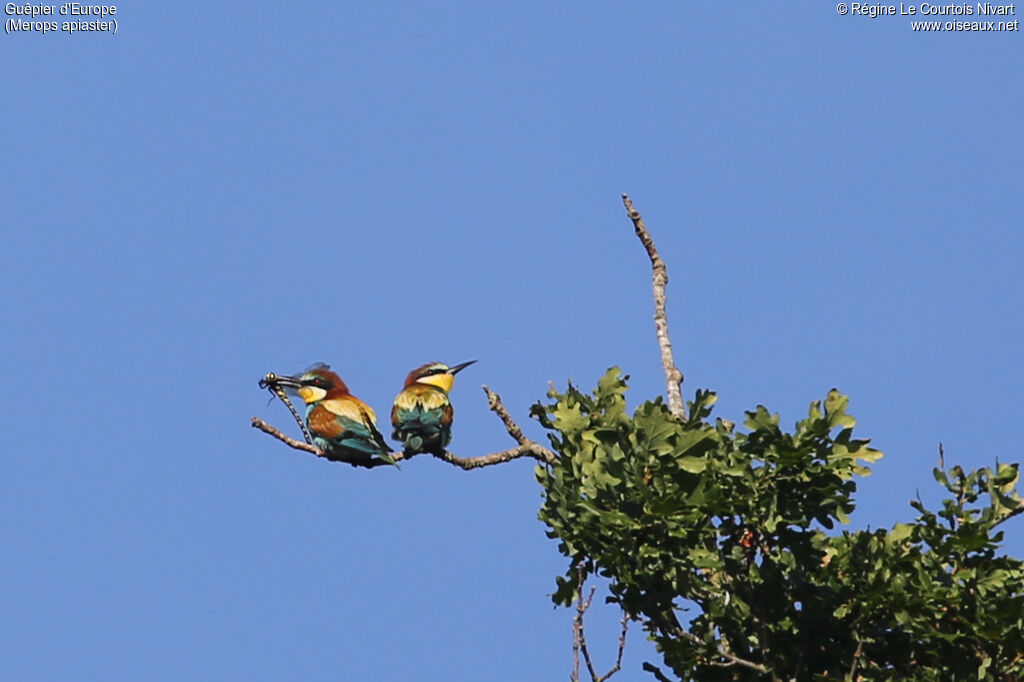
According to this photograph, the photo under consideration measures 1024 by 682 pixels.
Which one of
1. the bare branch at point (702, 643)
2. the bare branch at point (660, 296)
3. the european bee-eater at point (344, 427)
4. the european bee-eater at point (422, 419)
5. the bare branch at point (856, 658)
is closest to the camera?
the bare branch at point (856, 658)

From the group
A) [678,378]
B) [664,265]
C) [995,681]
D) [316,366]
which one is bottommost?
[995,681]

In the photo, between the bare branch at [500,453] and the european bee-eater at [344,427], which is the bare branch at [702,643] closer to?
the bare branch at [500,453]

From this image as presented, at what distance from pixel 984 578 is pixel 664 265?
3703 millimetres

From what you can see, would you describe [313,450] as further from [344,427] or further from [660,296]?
[660,296]

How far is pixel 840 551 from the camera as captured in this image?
8.91 m

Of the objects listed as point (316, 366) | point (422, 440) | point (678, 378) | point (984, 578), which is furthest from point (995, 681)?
point (316, 366)

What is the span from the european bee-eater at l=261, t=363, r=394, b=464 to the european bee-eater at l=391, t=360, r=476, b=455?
256 millimetres

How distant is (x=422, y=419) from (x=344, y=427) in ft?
2.99

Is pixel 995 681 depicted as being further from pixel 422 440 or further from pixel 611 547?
pixel 422 440

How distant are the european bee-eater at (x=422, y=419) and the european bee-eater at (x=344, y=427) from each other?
26 centimetres

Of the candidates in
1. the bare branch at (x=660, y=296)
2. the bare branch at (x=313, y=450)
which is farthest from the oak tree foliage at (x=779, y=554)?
the bare branch at (x=313, y=450)

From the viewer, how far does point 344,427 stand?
1348 cm

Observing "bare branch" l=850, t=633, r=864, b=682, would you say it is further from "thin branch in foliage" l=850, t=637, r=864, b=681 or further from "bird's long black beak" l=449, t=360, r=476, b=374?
"bird's long black beak" l=449, t=360, r=476, b=374

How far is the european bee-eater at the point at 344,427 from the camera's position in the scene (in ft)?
44.0
